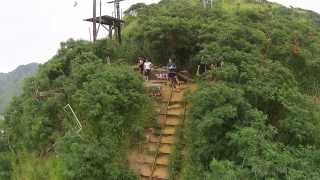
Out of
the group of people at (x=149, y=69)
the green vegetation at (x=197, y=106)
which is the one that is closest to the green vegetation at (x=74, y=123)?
the green vegetation at (x=197, y=106)

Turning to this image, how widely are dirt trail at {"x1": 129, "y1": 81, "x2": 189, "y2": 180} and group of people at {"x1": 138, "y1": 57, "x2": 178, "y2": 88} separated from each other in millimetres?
1383

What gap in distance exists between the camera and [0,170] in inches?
600

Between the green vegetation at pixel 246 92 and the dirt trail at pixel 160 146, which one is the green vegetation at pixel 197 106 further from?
the dirt trail at pixel 160 146

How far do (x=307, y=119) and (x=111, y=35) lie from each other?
10.5 metres

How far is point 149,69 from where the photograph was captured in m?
16.4

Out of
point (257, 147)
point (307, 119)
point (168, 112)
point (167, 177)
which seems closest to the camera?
point (257, 147)

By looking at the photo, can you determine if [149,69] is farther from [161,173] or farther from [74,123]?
[161,173]

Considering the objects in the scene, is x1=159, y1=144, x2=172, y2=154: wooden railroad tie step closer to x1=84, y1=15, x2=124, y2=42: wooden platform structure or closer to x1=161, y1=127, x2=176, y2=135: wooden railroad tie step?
x1=161, y1=127, x2=176, y2=135: wooden railroad tie step

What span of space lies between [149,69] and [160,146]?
4155mm

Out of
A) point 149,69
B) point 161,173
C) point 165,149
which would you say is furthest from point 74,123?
point 149,69

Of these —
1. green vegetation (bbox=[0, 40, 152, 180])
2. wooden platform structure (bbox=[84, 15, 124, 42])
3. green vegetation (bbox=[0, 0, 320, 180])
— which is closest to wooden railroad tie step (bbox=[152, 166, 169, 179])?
green vegetation (bbox=[0, 0, 320, 180])

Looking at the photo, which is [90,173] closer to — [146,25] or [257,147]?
[257,147]

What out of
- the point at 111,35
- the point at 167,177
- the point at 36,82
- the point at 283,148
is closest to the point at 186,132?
the point at 167,177

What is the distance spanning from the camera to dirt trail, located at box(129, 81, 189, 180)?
12391mm
